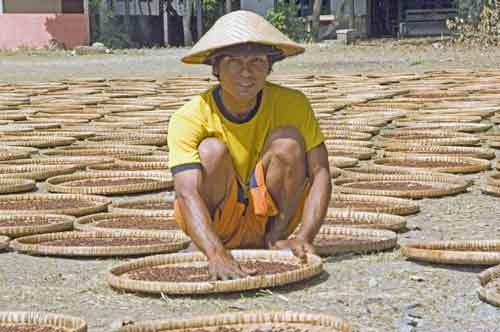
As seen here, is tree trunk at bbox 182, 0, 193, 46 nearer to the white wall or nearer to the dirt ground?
the white wall

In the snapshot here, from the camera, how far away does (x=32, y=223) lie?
538 cm

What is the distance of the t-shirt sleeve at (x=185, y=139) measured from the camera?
4.07 meters

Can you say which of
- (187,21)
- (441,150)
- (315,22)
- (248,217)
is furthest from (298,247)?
(187,21)

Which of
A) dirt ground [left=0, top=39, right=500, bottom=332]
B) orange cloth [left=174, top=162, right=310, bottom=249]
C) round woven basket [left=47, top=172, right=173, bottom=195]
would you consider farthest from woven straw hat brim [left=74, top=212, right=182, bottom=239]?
round woven basket [left=47, top=172, right=173, bottom=195]

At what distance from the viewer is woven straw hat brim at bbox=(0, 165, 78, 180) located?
6871mm

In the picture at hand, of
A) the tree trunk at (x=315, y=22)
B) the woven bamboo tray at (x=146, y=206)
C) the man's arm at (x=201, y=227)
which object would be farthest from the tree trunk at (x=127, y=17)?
the man's arm at (x=201, y=227)

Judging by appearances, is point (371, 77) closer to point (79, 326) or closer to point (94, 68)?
point (94, 68)

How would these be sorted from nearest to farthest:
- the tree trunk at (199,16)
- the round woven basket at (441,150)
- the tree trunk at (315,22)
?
the round woven basket at (441,150)
the tree trunk at (315,22)
the tree trunk at (199,16)

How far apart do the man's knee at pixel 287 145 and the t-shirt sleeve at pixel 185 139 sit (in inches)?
11.0

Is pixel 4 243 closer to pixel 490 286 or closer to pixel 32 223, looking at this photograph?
pixel 32 223

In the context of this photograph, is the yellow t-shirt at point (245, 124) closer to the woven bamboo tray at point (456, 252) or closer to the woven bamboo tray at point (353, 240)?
the woven bamboo tray at point (353, 240)

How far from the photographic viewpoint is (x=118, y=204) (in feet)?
19.2

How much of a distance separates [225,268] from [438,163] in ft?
11.7

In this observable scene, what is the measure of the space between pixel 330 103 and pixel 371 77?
4.35m
